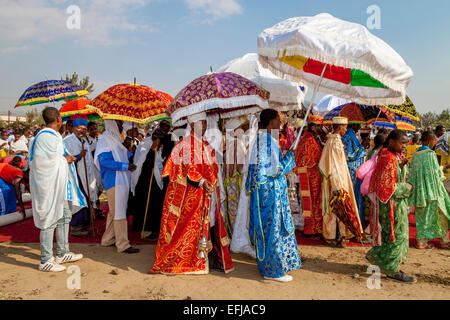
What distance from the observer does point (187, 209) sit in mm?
4055

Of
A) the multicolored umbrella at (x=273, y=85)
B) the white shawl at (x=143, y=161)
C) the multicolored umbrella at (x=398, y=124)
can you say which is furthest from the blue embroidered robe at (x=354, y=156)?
the multicolored umbrella at (x=398, y=124)

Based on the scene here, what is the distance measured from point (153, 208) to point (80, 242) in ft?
4.22

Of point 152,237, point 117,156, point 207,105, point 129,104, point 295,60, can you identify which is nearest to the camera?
point 207,105

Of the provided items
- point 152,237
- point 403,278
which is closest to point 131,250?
point 152,237

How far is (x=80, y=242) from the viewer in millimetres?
5465

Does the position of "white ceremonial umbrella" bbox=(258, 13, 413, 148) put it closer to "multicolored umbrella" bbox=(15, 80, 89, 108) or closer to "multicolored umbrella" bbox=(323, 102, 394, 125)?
"multicolored umbrella" bbox=(323, 102, 394, 125)

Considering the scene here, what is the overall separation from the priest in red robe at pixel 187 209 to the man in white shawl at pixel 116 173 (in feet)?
3.32

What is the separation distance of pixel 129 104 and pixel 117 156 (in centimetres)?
77

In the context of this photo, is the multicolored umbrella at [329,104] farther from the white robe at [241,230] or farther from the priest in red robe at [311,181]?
the white robe at [241,230]

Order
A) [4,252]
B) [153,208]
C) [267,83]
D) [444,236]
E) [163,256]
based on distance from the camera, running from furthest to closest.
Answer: [267,83]
[153,208]
[444,236]
[4,252]
[163,256]

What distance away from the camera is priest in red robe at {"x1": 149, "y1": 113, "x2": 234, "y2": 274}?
159 inches

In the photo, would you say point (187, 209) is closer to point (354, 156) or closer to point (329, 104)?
point (354, 156)
